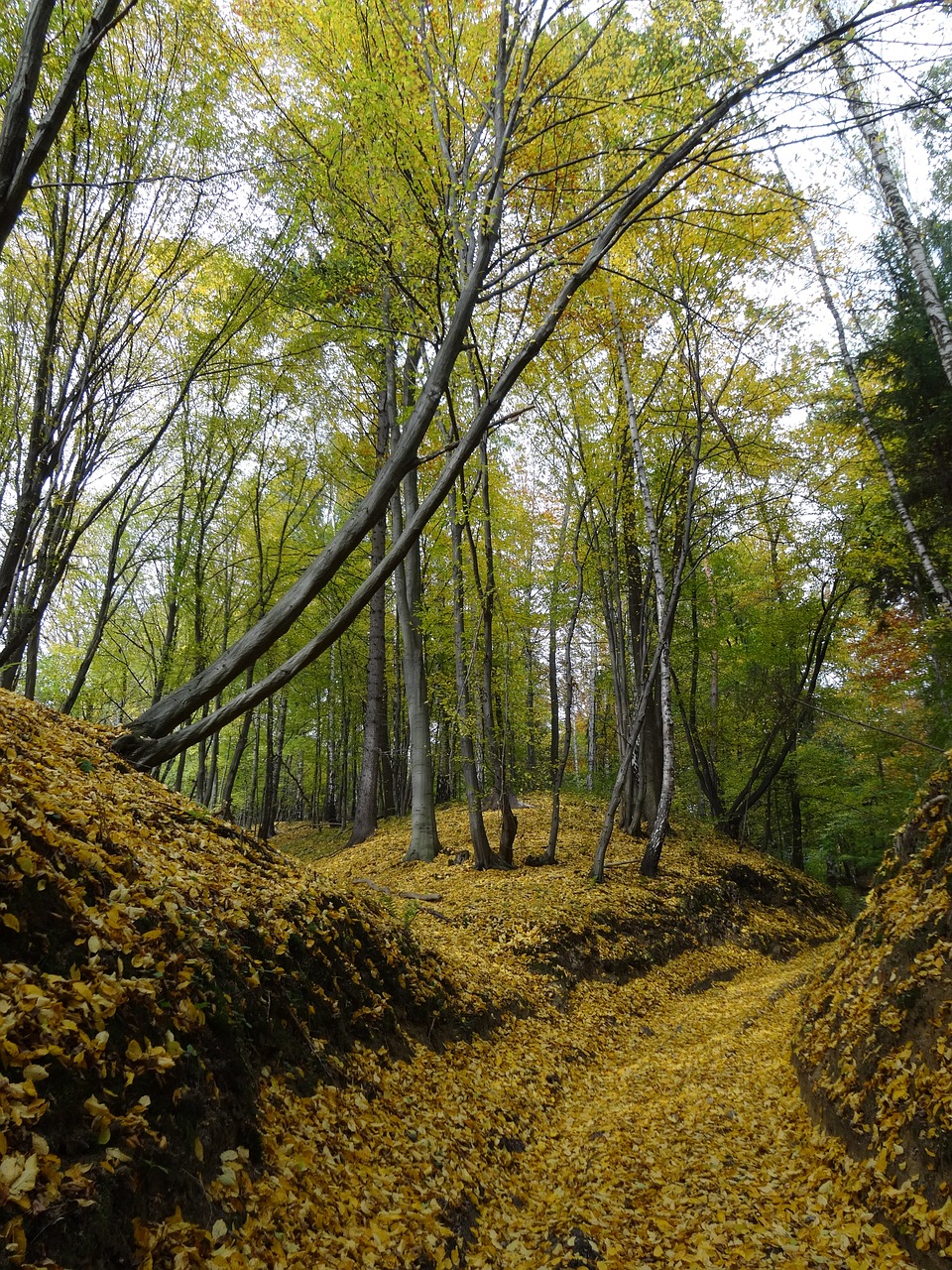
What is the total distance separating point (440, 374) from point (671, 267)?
8.24 meters

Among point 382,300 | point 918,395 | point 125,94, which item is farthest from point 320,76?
point 918,395

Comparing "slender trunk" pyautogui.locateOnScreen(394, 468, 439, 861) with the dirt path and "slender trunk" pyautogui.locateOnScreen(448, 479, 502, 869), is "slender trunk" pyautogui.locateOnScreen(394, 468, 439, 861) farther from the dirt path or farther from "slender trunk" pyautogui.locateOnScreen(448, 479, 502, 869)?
the dirt path

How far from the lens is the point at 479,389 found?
10141 mm

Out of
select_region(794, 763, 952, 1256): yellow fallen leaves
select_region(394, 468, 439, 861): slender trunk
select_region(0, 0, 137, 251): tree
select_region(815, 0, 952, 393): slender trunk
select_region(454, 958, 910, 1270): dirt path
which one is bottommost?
select_region(454, 958, 910, 1270): dirt path

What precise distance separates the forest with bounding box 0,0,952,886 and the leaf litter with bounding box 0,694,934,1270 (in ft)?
4.14

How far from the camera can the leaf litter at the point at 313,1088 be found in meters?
2.32

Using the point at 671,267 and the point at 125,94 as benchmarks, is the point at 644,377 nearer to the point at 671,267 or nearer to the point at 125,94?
the point at 671,267

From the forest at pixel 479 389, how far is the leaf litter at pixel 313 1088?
49.7 inches

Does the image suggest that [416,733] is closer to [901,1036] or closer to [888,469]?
[901,1036]

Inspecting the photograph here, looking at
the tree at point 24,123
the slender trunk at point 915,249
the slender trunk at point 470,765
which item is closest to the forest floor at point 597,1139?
the slender trunk at point 470,765

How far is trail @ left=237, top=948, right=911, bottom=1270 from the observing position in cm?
313

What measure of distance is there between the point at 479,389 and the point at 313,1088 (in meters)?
9.23

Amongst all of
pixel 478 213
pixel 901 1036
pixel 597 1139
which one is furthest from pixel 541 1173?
pixel 478 213

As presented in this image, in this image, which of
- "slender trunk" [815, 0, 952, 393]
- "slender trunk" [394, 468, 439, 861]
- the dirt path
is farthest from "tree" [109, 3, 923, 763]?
"slender trunk" [394, 468, 439, 861]
